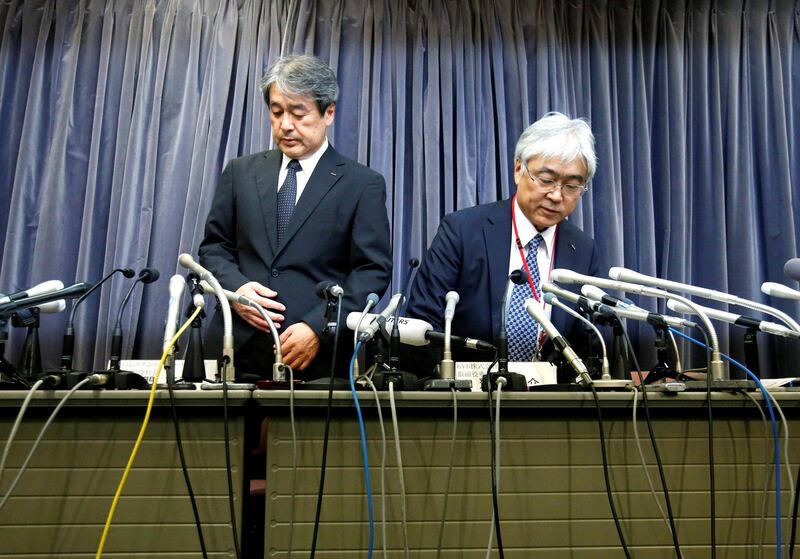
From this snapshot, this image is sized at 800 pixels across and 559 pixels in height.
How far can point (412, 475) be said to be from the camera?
4.95 feet

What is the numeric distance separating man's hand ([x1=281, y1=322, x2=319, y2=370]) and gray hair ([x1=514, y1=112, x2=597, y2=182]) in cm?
103

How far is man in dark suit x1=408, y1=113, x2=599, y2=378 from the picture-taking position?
2559mm

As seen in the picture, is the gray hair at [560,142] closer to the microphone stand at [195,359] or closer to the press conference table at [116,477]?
the microphone stand at [195,359]

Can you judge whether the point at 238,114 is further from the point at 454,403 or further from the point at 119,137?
the point at 454,403

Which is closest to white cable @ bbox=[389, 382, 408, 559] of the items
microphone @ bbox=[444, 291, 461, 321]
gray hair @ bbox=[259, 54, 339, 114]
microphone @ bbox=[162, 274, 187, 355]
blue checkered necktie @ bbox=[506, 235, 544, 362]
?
microphone @ bbox=[444, 291, 461, 321]

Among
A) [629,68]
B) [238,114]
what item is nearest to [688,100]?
[629,68]

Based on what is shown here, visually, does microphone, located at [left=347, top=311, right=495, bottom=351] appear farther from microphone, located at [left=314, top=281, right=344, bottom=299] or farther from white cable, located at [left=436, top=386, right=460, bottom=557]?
white cable, located at [left=436, top=386, right=460, bottom=557]

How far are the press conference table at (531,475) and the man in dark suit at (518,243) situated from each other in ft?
3.13

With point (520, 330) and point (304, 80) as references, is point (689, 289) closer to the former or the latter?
point (520, 330)

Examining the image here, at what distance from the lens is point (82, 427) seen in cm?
147

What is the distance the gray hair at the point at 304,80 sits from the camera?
254 cm

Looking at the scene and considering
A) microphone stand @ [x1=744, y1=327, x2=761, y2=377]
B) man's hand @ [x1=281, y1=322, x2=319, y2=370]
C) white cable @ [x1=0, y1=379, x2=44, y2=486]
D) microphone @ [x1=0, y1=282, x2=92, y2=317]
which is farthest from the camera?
man's hand @ [x1=281, y1=322, x2=319, y2=370]

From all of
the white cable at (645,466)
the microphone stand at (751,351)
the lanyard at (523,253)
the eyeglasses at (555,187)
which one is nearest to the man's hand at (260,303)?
the lanyard at (523,253)

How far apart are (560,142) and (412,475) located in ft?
4.95
